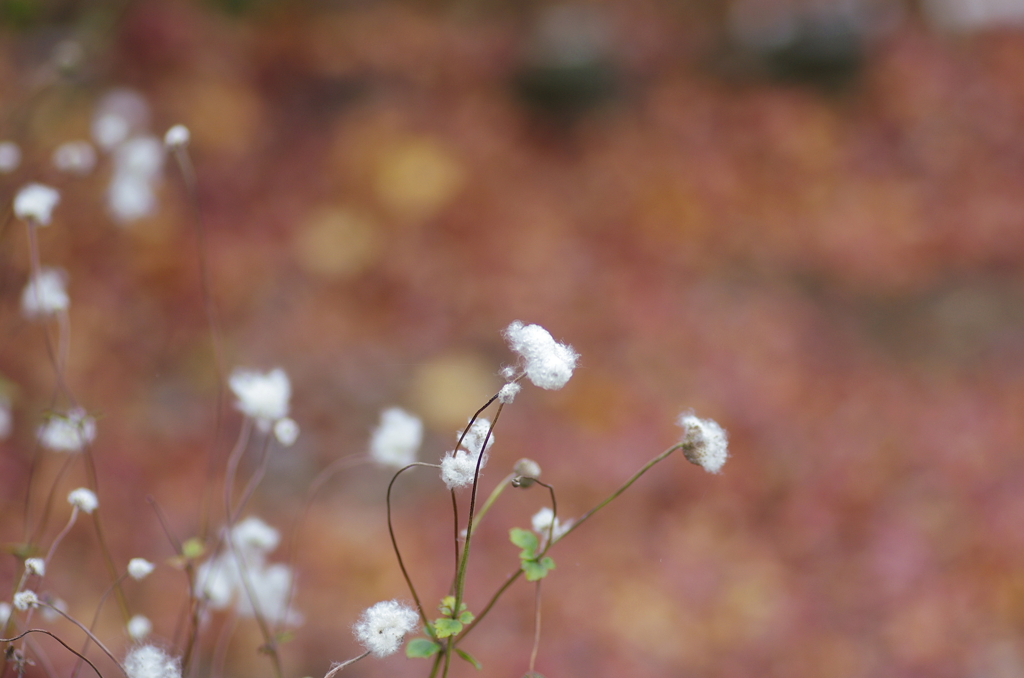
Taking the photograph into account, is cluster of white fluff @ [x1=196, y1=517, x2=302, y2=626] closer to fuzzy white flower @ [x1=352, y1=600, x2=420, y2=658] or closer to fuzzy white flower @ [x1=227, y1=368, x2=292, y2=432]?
fuzzy white flower @ [x1=227, y1=368, x2=292, y2=432]

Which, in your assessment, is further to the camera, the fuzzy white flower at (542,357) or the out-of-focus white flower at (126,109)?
the out-of-focus white flower at (126,109)

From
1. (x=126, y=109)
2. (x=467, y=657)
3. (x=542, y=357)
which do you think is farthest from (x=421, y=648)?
(x=126, y=109)

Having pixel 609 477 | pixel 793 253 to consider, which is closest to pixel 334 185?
pixel 609 477

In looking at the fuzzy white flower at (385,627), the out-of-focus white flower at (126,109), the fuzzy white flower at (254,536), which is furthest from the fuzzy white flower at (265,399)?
the out-of-focus white flower at (126,109)

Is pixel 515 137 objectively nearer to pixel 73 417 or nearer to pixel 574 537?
pixel 574 537

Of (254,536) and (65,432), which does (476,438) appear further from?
(65,432)

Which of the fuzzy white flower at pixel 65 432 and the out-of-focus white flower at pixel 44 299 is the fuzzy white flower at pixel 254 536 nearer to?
the fuzzy white flower at pixel 65 432

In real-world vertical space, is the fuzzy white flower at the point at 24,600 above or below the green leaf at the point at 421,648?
above
